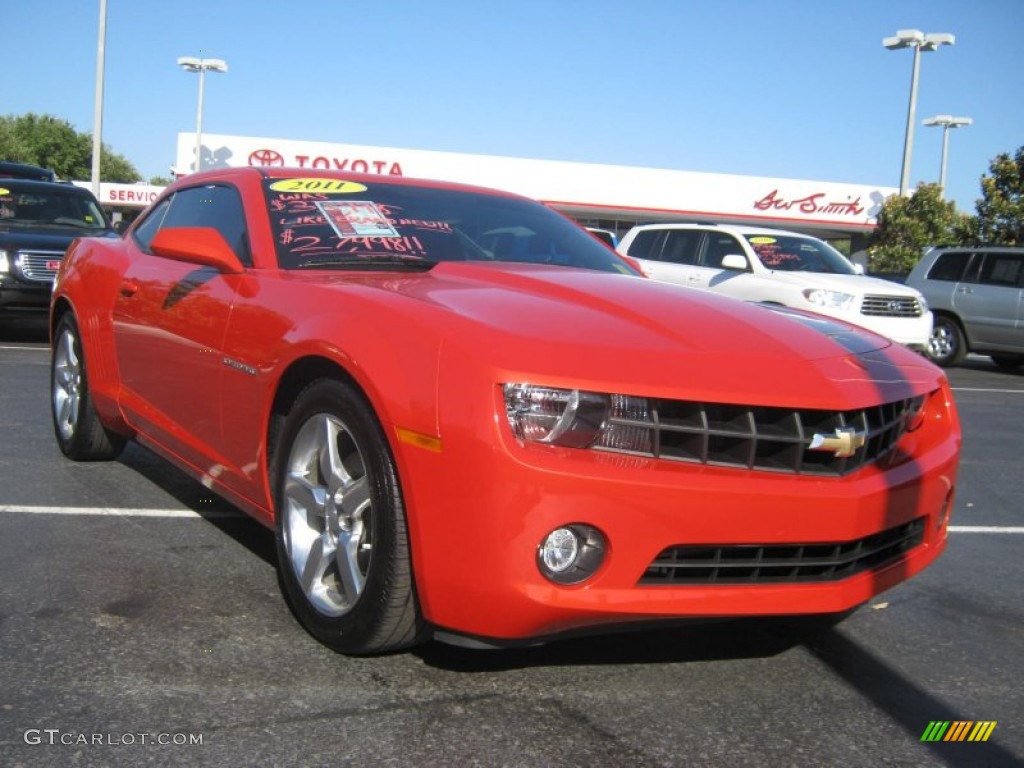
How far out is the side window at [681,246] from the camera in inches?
509

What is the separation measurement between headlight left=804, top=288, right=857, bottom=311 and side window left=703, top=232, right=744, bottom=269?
1.26 meters

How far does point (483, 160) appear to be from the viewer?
3659 centimetres

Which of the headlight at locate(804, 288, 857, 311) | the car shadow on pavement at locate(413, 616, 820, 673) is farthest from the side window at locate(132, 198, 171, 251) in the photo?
the headlight at locate(804, 288, 857, 311)

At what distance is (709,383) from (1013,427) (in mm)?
6939

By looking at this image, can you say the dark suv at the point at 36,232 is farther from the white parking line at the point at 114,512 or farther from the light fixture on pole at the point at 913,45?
the light fixture on pole at the point at 913,45

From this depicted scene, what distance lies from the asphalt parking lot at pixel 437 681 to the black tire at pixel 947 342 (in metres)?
11.0

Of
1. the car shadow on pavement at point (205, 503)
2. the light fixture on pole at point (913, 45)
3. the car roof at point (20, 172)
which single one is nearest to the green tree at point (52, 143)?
the car roof at point (20, 172)

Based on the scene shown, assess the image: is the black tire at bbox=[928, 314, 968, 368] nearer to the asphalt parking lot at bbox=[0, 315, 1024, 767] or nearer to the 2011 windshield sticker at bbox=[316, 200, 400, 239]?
the asphalt parking lot at bbox=[0, 315, 1024, 767]

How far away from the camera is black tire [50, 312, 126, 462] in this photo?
16.9ft

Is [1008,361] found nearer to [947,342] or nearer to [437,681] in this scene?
[947,342]

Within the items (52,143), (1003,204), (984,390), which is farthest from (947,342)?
(52,143)

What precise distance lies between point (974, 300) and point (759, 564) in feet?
42.7

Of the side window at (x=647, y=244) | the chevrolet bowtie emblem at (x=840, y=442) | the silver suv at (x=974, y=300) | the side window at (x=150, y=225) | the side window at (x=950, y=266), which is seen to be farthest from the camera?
the side window at (x=950, y=266)

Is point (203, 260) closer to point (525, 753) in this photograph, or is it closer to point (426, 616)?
point (426, 616)
